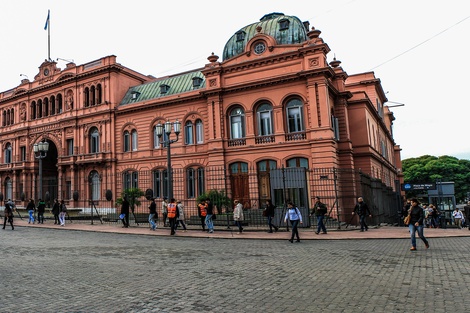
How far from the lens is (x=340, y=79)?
92.0 ft

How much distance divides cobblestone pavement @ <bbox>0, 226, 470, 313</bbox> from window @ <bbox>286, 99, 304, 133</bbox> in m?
14.3

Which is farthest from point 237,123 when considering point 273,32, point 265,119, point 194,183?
point 273,32

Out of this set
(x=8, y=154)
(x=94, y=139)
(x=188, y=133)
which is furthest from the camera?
(x=8, y=154)

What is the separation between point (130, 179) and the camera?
32281mm

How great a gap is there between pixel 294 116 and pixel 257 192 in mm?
6208

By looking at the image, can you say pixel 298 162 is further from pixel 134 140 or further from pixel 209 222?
pixel 134 140

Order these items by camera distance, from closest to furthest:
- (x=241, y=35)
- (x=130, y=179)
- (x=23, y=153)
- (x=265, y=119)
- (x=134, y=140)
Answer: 1. (x=265, y=119)
2. (x=241, y=35)
3. (x=130, y=179)
4. (x=134, y=140)
5. (x=23, y=153)

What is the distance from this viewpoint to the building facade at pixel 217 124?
24438mm

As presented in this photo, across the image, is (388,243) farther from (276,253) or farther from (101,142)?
(101,142)

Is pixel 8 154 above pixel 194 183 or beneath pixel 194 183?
above

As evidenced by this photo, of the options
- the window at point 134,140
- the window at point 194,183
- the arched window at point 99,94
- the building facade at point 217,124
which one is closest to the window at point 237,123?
the building facade at point 217,124

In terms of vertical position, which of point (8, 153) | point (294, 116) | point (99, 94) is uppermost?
point (99, 94)

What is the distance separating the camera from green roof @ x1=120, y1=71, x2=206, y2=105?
105ft

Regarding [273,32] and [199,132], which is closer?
[273,32]
